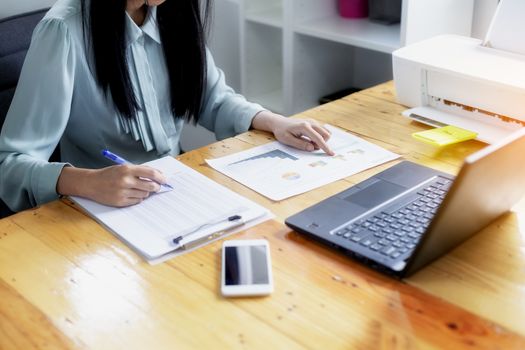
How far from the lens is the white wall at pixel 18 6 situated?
6.39 feet

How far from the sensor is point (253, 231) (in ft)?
3.71

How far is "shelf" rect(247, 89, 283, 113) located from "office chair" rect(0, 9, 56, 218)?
0.91 m

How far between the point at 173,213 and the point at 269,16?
1.30 metres

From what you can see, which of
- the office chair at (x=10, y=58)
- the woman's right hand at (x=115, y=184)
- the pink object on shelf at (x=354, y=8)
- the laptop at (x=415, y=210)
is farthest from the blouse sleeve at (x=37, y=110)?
the pink object on shelf at (x=354, y=8)

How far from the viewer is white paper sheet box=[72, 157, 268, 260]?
3.61ft

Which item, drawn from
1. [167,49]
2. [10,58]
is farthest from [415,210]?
[10,58]

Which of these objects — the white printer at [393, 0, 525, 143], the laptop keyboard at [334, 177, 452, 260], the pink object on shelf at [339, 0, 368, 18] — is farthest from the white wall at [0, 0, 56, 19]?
the laptop keyboard at [334, 177, 452, 260]

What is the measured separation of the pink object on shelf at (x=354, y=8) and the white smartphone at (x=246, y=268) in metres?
1.31

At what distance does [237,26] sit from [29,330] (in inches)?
72.5

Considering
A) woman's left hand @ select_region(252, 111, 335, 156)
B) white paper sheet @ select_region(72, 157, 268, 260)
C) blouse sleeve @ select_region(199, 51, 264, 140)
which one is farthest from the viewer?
blouse sleeve @ select_region(199, 51, 264, 140)

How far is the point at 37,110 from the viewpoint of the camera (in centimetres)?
135

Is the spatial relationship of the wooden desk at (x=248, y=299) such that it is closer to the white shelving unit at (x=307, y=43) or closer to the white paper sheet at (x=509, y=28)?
the white paper sheet at (x=509, y=28)

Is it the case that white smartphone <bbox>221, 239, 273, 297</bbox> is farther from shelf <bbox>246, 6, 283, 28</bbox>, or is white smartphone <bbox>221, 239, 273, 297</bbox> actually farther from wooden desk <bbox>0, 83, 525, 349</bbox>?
shelf <bbox>246, 6, 283, 28</bbox>

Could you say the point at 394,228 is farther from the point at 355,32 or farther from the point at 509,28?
the point at 355,32
